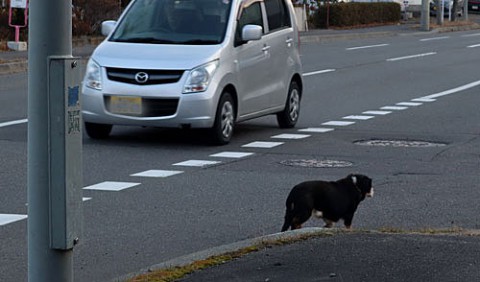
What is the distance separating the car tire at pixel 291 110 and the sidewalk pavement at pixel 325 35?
12.9 feet

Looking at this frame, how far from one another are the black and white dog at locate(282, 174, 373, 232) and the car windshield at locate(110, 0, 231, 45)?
18.9ft

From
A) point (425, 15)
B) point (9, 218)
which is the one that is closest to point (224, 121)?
point (9, 218)

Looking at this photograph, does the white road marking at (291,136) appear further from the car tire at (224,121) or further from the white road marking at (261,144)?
the car tire at (224,121)

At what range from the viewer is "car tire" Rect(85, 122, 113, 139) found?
14.4 meters

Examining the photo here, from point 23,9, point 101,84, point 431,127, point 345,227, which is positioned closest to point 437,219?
point 345,227

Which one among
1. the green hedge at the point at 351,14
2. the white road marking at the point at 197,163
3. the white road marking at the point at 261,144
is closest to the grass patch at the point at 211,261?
the white road marking at the point at 197,163

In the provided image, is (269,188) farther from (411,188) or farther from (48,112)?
(48,112)

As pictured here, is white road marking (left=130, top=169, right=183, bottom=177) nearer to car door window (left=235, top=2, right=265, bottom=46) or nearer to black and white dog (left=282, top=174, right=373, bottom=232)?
car door window (left=235, top=2, right=265, bottom=46)

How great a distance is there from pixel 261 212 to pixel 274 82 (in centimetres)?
586

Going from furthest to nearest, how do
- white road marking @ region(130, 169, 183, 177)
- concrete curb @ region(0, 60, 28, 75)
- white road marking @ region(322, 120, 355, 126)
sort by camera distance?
1. concrete curb @ region(0, 60, 28, 75)
2. white road marking @ region(322, 120, 355, 126)
3. white road marking @ region(130, 169, 183, 177)

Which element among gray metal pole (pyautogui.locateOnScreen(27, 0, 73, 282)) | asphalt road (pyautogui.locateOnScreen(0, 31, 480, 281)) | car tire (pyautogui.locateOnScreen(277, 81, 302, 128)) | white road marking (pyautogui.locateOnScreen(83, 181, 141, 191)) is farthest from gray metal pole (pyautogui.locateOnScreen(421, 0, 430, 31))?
gray metal pole (pyautogui.locateOnScreen(27, 0, 73, 282))

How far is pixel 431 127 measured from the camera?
16812 millimetres

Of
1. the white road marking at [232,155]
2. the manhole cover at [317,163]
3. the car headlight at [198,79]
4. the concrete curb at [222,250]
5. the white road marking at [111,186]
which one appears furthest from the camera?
the car headlight at [198,79]

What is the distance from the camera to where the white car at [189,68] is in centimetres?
1381
